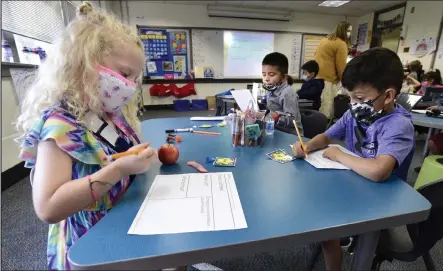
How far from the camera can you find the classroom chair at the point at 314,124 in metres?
1.55

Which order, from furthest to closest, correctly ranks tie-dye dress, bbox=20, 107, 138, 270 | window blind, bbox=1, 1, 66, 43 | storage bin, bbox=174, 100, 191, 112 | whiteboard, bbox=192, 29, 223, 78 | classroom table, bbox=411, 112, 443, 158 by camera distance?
storage bin, bbox=174, 100, 191, 112, whiteboard, bbox=192, 29, 223, 78, window blind, bbox=1, 1, 66, 43, classroom table, bbox=411, 112, 443, 158, tie-dye dress, bbox=20, 107, 138, 270

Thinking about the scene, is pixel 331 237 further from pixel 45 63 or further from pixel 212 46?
pixel 212 46

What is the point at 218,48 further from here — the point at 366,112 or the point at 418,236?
the point at 418,236

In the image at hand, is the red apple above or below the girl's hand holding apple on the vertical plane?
below

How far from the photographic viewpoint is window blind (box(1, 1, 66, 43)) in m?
2.02

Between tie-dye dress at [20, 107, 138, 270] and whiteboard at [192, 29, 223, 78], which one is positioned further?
whiteboard at [192, 29, 223, 78]

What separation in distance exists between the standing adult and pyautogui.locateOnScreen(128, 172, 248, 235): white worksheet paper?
2.63 m

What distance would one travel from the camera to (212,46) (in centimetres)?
555

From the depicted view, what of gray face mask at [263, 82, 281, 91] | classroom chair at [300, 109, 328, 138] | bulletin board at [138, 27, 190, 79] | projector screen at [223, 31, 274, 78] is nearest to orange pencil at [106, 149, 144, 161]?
classroom chair at [300, 109, 328, 138]

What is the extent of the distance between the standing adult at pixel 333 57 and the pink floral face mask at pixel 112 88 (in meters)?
2.71

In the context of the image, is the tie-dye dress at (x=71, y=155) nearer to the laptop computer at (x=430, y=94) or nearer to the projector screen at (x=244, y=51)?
the laptop computer at (x=430, y=94)

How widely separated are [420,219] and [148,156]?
2.22ft

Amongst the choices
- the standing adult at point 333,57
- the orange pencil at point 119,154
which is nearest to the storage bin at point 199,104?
the standing adult at point 333,57

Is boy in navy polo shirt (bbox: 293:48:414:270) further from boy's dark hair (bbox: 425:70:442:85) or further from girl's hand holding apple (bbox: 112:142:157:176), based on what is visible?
boy's dark hair (bbox: 425:70:442:85)
